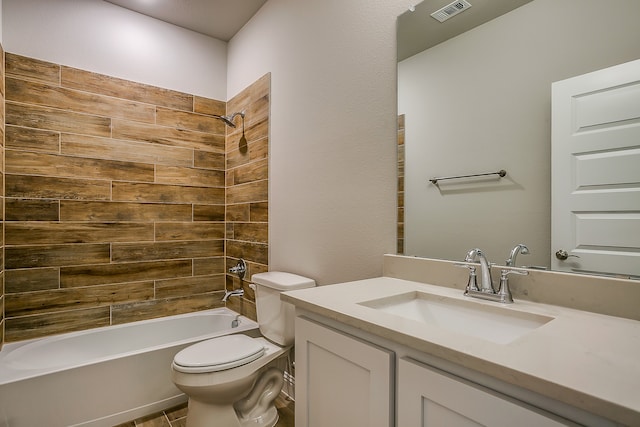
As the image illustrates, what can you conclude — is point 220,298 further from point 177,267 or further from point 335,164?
point 335,164

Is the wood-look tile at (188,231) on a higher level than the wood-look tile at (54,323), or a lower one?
higher

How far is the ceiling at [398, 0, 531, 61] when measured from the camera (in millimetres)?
1245

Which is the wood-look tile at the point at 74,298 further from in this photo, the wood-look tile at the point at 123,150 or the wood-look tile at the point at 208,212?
the wood-look tile at the point at 123,150

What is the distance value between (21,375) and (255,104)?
2198 mm

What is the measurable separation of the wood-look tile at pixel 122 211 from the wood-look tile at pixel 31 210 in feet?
0.15

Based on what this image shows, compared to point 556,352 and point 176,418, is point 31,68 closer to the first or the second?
point 176,418

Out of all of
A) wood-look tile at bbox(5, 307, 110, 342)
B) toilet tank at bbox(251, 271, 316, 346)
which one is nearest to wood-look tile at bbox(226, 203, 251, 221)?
toilet tank at bbox(251, 271, 316, 346)

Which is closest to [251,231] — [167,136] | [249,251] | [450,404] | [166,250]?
[249,251]

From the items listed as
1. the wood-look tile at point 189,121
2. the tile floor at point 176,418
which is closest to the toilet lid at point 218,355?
the tile floor at point 176,418

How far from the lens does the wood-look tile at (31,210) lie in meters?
2.21

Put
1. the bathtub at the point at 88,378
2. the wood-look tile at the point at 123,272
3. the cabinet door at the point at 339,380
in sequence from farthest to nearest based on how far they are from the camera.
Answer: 1. the wood-look tile at the point at 123,272
2. the bathtub at the point at 88,378
3. the cabinet door at the point at 339,380

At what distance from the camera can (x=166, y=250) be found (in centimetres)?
277

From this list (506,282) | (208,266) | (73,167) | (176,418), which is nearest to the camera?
(506,282)

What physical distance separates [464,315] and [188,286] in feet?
7.88
